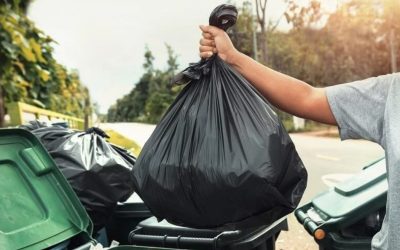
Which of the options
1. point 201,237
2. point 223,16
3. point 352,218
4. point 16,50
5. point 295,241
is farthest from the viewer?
point 16,50

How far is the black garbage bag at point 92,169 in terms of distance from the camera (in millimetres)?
2500

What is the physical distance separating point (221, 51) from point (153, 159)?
457 mm

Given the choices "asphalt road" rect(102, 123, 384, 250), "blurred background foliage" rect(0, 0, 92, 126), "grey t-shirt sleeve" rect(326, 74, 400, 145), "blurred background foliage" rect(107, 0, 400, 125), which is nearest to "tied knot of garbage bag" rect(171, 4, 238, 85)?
"grey t-shirt sleeve" rect(326, 74, 400, 145)

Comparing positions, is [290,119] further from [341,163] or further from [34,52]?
[34,52]

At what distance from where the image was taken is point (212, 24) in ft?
5.74

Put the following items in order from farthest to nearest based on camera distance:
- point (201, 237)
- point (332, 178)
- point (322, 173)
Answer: point (322, 173)
point (332, 178)
point (201, 237)

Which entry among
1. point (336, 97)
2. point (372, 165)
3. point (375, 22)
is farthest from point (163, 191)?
point (375, 22)

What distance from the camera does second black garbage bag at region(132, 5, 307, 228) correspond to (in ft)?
5.24

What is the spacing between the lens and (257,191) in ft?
5.24

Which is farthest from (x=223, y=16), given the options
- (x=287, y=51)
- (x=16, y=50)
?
(x=287, y=51)

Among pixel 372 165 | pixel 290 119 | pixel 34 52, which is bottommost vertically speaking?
pixel 290 119

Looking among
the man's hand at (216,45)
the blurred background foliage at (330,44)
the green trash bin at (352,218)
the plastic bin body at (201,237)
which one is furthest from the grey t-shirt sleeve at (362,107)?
the blurred background foliage at (330,44)

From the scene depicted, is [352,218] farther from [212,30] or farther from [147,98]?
[147,98]

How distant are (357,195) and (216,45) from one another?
1.23 m
